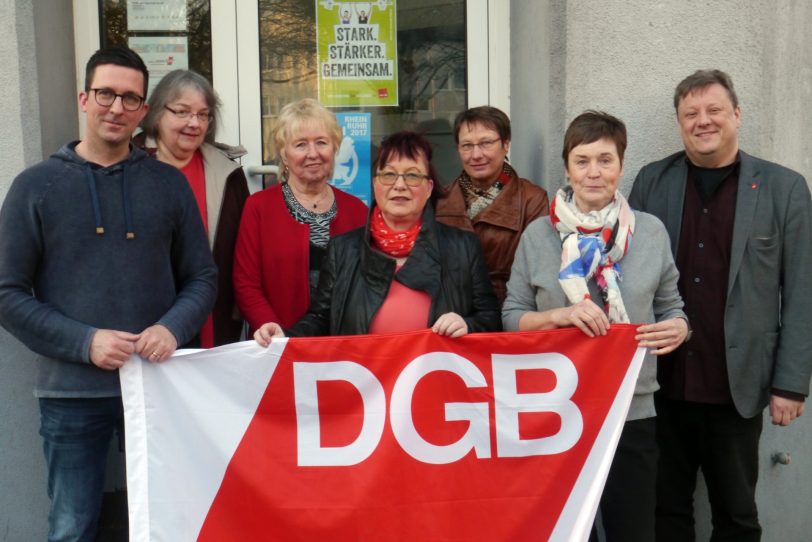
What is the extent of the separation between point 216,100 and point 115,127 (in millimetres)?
797

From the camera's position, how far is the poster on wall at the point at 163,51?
15.1 feet

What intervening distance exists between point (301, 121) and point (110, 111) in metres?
0.87

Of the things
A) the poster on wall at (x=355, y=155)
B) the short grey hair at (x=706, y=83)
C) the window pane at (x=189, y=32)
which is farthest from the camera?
the poster on wall at (x=355, y=155)

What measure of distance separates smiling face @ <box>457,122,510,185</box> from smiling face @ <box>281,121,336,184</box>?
1.98ft

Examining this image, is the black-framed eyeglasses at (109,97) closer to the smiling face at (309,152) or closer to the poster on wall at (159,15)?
the smiling face at (309,152)

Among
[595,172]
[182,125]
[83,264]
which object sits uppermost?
[182,125]

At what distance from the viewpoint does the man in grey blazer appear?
11.0ft

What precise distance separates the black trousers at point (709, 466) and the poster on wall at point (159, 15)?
315 centimetres

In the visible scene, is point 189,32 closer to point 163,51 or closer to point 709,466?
point 163,51

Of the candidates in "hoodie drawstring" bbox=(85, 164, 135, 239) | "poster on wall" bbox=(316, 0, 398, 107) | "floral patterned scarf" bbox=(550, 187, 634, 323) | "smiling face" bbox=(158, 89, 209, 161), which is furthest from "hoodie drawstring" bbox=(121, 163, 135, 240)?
"poster on wall" bbox=(316, 0, 398, 107)

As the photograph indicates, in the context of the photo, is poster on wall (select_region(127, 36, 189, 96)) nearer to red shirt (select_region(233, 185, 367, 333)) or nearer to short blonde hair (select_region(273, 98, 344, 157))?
short blonde hair (select_region(273, 98, 344, 157))

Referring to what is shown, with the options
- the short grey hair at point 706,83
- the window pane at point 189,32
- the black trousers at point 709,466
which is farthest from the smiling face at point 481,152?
the window pane at point 189,32

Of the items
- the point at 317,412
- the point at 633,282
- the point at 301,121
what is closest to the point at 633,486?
the point at 633,282

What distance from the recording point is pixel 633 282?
10.1ft
